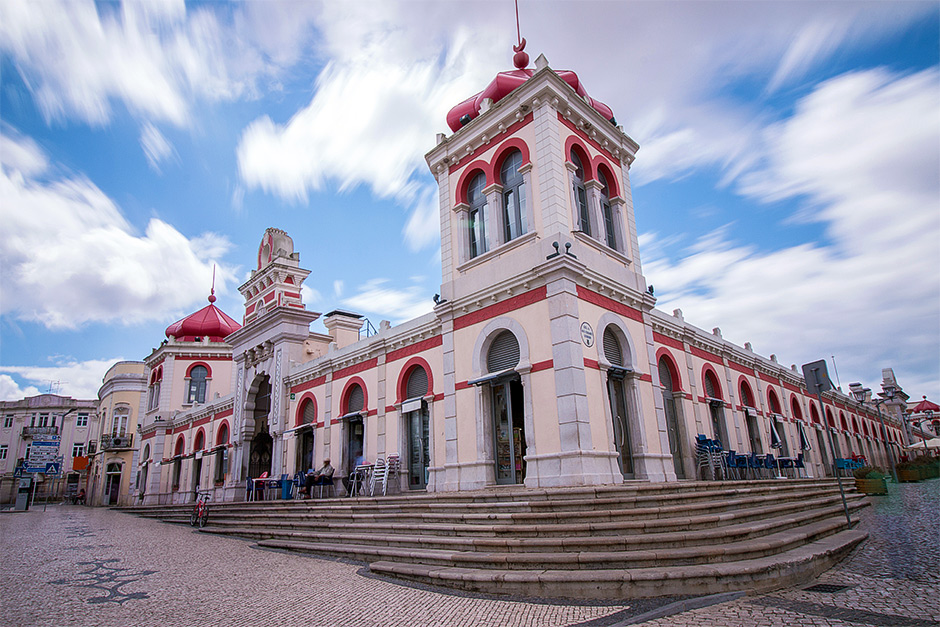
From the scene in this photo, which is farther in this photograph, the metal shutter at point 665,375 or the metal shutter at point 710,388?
the metal shutter at point 710,388

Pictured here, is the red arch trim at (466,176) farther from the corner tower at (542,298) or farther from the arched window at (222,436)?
the arched window at (222,436)

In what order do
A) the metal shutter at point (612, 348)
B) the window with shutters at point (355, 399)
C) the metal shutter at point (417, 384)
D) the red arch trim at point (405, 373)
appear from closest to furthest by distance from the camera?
the metal shutter at point (612, 348) → the metal shutter at point (417, 384) → the red arch trim at point (405, 373) → the window with shutters at point (355, 399)

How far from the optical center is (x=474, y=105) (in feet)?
50.3

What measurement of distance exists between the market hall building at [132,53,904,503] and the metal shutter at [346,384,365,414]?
12cm

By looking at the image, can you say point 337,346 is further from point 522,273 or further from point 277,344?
point 522,273

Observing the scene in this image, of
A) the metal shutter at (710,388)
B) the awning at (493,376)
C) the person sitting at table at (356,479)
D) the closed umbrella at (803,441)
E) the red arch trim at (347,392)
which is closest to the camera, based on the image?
the awning at (493,376)

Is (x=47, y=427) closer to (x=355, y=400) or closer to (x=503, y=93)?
(x=355, y=400)

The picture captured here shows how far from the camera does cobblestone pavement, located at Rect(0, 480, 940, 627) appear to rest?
4.76 metres

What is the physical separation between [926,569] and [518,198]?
1006 centimetres

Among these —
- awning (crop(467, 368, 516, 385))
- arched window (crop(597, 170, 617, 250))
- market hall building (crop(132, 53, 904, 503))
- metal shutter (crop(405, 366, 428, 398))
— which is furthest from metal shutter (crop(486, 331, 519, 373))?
arched window (crop(597, 170, 617, 250))

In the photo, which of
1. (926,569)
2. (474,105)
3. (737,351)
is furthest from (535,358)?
(737,351)

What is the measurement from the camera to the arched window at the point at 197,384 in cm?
3366

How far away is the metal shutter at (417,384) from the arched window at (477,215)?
3840 mm

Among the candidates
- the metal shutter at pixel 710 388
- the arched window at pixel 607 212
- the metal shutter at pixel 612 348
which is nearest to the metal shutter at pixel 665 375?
the metal shutter at pixel 710 388
